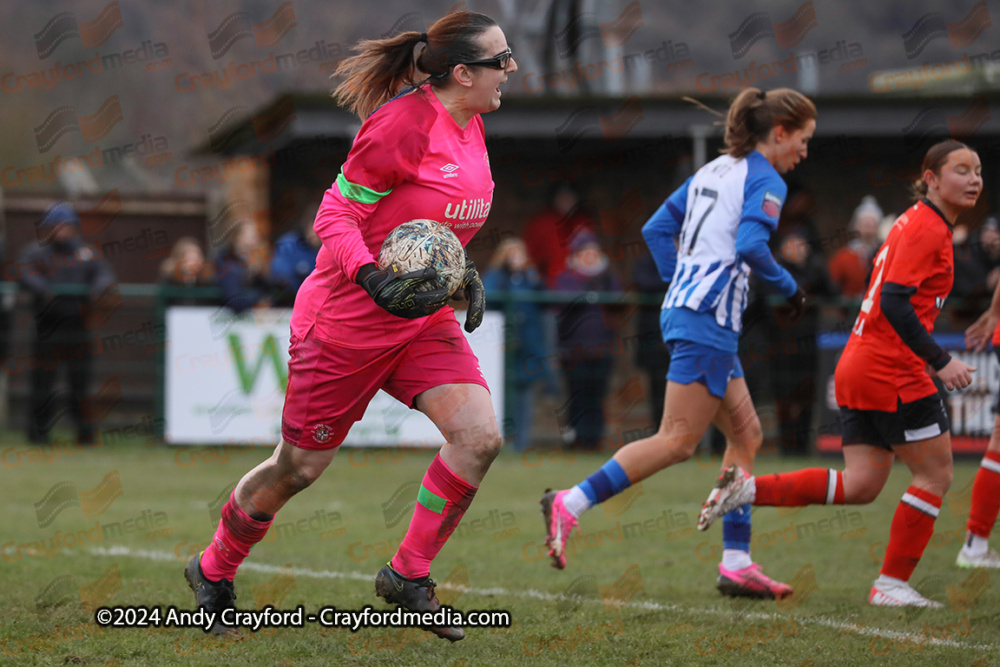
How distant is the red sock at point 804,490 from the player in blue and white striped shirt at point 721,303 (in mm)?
289

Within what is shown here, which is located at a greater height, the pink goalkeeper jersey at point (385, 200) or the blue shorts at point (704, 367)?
the pink goalkeeper jersey at point (385, 200)

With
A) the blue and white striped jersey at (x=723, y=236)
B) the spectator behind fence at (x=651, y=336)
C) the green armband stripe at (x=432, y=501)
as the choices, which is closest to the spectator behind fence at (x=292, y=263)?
the spectator behind fence at (x=651, y=336)

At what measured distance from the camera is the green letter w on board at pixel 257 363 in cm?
1167

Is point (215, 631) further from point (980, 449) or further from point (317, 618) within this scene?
point (980, 449)

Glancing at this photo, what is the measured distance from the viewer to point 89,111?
41.4 meters

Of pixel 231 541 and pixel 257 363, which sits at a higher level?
pixel 231 541

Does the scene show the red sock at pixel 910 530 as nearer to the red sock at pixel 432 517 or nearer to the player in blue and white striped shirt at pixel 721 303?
the player in blue and white striped shirt at pixel 721 303

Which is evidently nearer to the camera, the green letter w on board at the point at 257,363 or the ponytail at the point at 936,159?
the ponytail at the point at 936,159

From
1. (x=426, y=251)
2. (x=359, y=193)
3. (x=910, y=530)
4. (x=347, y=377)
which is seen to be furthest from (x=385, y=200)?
(x=910, y=530)

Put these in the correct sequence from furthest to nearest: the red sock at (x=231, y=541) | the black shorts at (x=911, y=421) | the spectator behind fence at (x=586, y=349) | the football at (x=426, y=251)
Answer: the spectator behind fence at (x=586, y=349)
the black shorts at (x=911, y=421)
the red sock at (x=231, y=541)
the football at (x=426, y=251)

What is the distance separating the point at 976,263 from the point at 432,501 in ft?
28.6

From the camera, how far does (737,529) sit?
18.9 ft

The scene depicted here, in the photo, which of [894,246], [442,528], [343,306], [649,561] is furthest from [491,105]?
[649,561]

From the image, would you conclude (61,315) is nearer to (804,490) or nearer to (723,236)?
(723,236)
